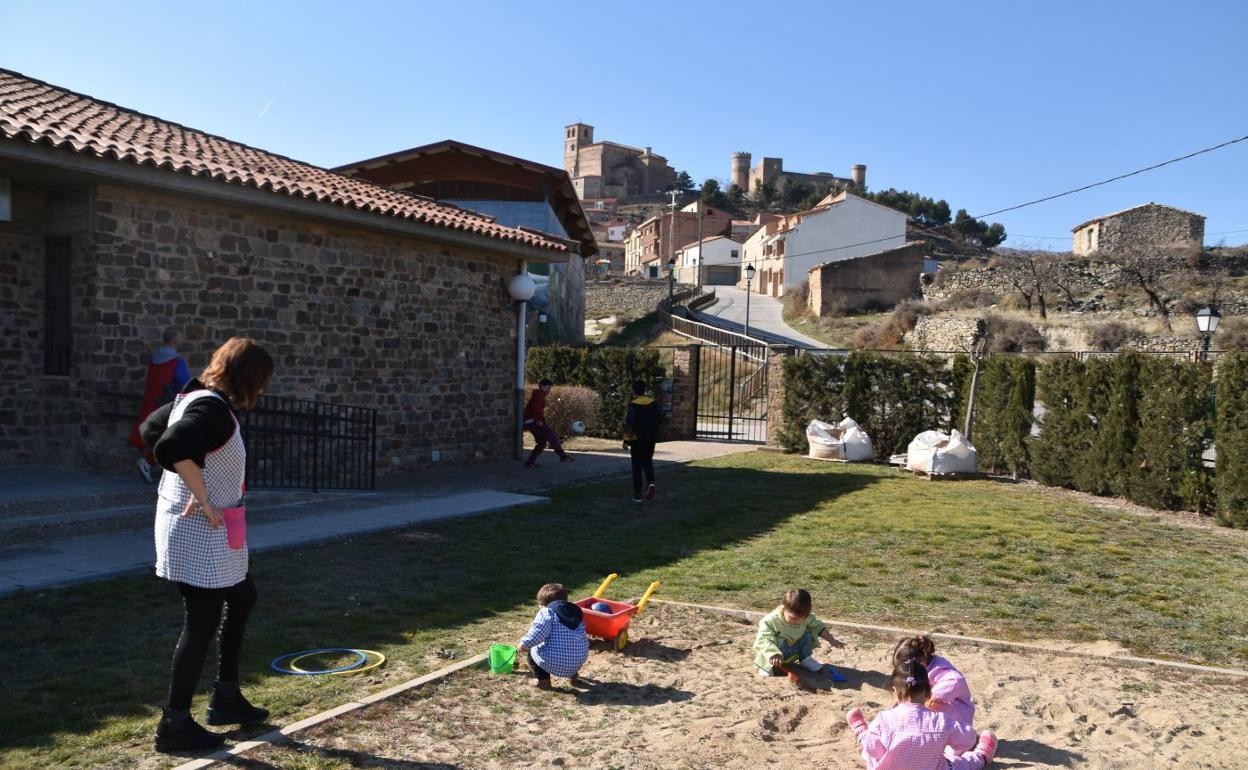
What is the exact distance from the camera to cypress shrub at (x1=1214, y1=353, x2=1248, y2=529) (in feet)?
33.7

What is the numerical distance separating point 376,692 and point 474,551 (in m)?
3.56

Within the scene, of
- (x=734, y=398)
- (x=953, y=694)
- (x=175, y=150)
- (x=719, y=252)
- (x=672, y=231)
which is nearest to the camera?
(x=953, y=694)

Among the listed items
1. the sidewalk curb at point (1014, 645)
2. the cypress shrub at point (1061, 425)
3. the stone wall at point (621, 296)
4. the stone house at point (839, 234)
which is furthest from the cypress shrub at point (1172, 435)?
the stone house at point (839, 234)

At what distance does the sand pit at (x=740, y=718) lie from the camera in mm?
3865

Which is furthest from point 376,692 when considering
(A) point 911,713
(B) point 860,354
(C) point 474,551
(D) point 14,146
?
(B) point 860,354

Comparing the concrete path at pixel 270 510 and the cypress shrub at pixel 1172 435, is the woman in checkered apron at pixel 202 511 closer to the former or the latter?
the concrete path at pixel 270 510

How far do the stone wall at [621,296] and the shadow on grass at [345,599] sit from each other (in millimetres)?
44847

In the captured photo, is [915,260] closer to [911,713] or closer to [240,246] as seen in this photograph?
[240,246]

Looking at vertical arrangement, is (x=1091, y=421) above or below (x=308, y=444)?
above

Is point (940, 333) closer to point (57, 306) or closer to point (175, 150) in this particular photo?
point (175, 150)

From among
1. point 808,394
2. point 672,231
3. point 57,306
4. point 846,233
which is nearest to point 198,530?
point 57,306

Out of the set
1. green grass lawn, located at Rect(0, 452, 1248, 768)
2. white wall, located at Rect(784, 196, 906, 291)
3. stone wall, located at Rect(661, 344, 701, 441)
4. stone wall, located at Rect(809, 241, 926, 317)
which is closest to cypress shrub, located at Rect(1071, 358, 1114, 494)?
green grass lawn, located at Rect(0, 452, 1248, 768)

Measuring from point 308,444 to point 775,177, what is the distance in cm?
11796

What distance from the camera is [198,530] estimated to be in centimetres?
364
